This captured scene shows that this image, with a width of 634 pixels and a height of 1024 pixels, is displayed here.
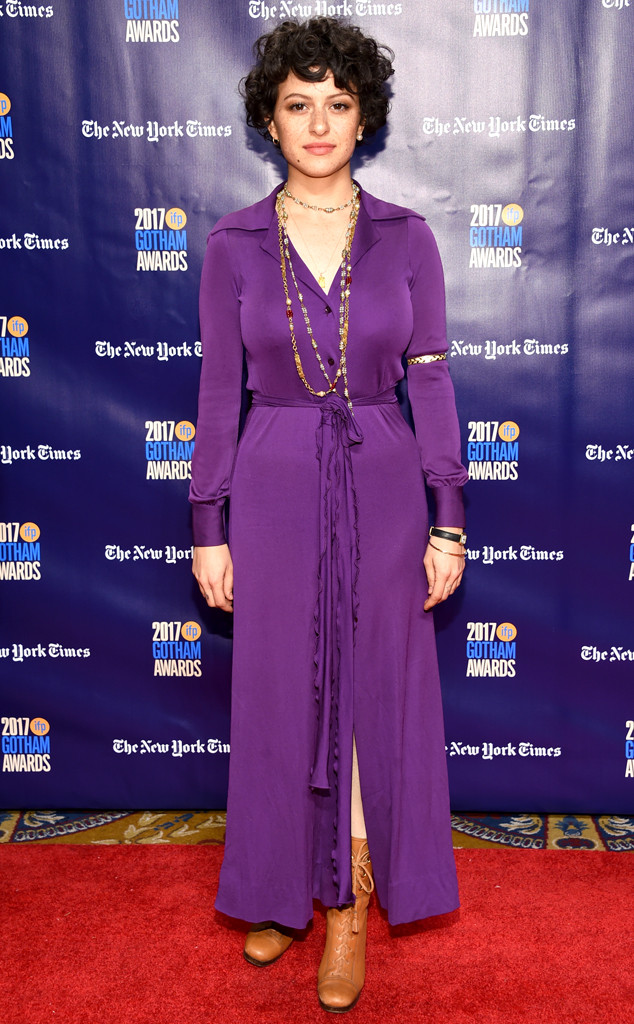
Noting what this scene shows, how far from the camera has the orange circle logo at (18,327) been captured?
3.07m

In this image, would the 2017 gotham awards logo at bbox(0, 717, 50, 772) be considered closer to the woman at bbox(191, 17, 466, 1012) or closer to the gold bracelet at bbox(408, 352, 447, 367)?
the woman at bbox(191, 17, 466, 1012)

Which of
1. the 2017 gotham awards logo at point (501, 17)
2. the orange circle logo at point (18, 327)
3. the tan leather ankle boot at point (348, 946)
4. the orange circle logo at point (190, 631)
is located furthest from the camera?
the orange circle logo at point (190, 631)

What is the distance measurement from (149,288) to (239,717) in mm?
1471

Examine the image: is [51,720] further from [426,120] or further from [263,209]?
[426,120]

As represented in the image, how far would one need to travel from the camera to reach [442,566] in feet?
7.33

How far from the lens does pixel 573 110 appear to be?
2902 mm

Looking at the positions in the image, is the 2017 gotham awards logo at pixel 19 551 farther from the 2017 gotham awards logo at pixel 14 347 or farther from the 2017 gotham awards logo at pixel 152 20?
the 2017 gotham awards logo at pixel 152 20

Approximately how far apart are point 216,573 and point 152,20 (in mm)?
1772

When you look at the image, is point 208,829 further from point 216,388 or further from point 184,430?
point 216,388

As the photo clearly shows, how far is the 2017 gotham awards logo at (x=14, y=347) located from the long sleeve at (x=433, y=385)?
143 cm

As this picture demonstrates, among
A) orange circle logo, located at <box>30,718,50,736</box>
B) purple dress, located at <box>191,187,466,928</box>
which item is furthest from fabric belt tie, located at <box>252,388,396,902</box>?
orange circle logo, located at <box>30,718,50,736</box>

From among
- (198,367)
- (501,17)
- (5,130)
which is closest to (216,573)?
(198,367)

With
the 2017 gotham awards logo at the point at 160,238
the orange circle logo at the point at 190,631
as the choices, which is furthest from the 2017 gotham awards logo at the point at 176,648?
the 2017 gotham awards logo at the point at 160,238

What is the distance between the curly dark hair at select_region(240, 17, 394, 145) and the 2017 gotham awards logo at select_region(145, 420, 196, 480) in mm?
1163
